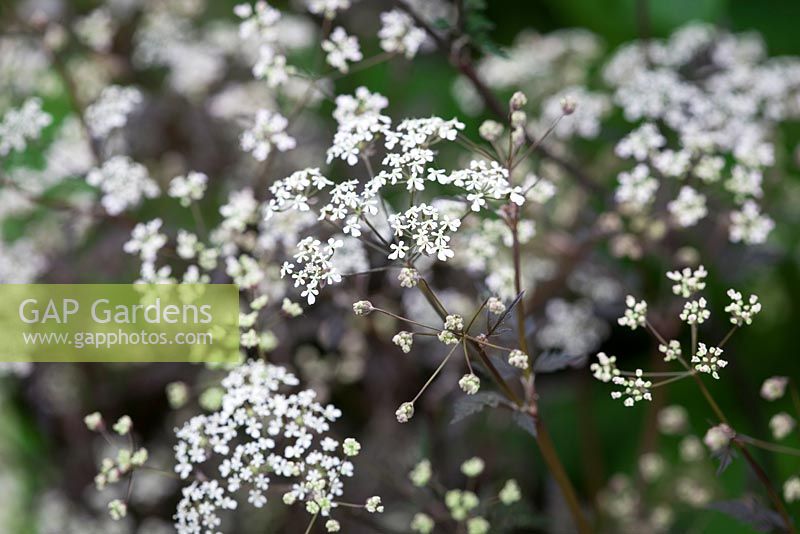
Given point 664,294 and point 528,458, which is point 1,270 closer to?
point 528,458

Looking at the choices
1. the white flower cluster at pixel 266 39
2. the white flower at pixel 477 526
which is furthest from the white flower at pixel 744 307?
the white flower cluster at pixel 266 39

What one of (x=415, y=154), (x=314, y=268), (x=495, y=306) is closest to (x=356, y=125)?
(x=415, y=154)

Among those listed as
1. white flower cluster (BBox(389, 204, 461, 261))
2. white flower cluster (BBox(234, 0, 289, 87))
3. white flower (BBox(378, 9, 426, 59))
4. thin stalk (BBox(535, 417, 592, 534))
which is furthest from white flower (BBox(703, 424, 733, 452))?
white flower cluster (BBox(234, 0, 289, 87))

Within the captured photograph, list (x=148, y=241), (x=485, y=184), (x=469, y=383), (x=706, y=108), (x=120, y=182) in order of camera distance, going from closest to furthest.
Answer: (x=469, y=383) < (x=485, y=184) < (x=148, y=241) < (x=120, y=182) < (x=706, y=108)

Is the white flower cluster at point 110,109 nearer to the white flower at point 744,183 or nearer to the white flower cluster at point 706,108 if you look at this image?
the white flower cluster at point 706,108

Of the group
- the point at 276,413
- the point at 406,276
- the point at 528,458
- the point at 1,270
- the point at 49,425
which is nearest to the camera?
the point at 406,276

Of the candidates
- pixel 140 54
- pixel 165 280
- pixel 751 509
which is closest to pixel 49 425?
pixel 140 54

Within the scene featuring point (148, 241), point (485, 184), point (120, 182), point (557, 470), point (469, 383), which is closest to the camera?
point (469, 383)

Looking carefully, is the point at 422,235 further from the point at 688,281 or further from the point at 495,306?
the point at 688,281
